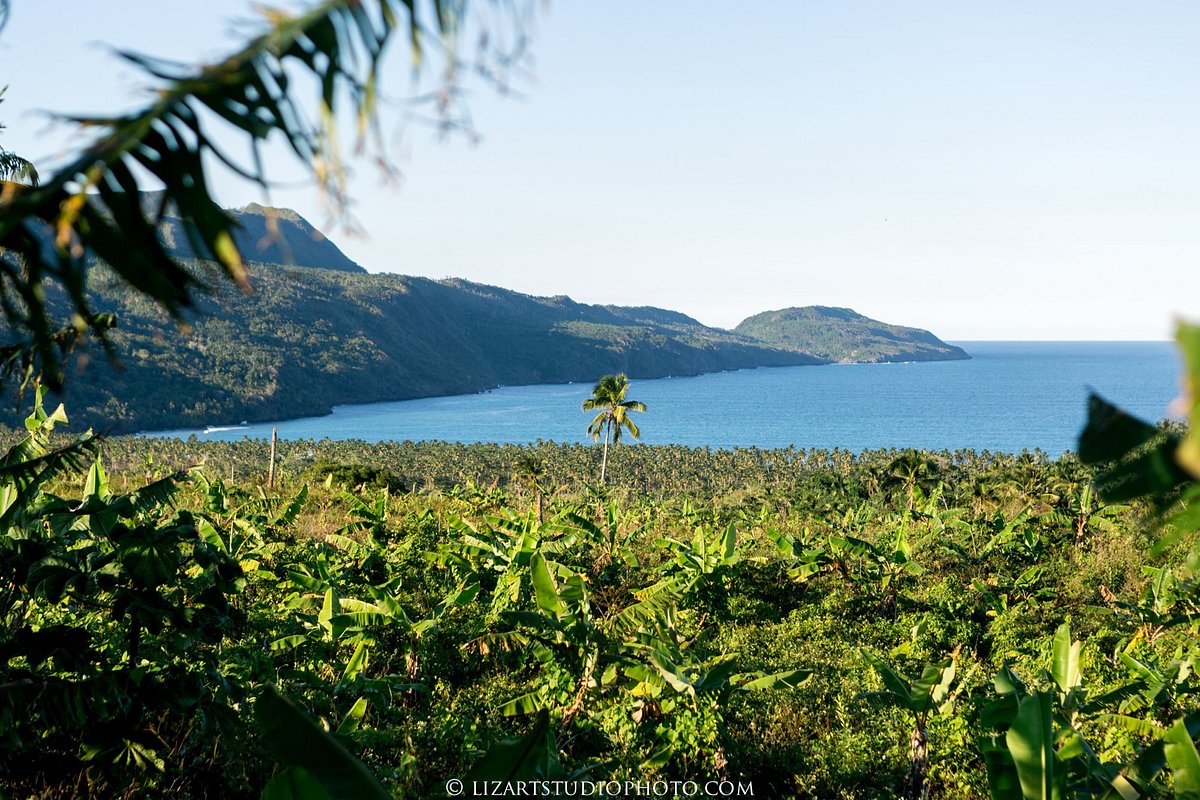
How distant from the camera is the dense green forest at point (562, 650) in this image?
3359 mm

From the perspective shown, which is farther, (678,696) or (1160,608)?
(1160,608)

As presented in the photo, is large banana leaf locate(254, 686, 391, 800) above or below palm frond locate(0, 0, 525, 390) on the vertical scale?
below

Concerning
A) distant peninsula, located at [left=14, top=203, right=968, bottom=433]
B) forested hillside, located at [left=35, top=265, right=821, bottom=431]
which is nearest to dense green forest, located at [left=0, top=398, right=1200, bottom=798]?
distant peninsula, located at [left=14, top=203, right=968, bottom=433]

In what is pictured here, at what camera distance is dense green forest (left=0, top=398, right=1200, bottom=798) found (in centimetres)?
336

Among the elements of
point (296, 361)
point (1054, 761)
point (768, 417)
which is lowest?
point (768, 417)

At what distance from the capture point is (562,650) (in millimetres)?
5410

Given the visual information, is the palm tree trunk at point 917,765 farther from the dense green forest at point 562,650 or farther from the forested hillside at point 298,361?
the forested hillside at point 298,361

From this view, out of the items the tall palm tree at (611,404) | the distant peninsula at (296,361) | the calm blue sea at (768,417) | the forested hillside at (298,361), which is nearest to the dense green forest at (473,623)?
the tall palm tree at (611,404)

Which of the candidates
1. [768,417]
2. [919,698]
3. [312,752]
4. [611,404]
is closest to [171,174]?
[312,752]

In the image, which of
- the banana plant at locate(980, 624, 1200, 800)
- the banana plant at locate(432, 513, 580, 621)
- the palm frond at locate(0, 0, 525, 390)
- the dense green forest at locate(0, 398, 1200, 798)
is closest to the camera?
the palm frond at locate(0, 0, 525, 390)

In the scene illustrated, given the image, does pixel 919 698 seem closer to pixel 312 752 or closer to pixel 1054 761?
pixel 1054 761

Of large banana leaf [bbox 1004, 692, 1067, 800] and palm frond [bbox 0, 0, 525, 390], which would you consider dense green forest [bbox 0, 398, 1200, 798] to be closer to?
large banana leaf [bbox 1004, 692, 1067, 800]

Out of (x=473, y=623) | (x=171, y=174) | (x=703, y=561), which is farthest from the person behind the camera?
(x=703, y=561)

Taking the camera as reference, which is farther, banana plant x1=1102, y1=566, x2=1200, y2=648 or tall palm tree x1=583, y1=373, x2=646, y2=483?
tall palm tree x1=583, y1=373, x2=646, y2=483
